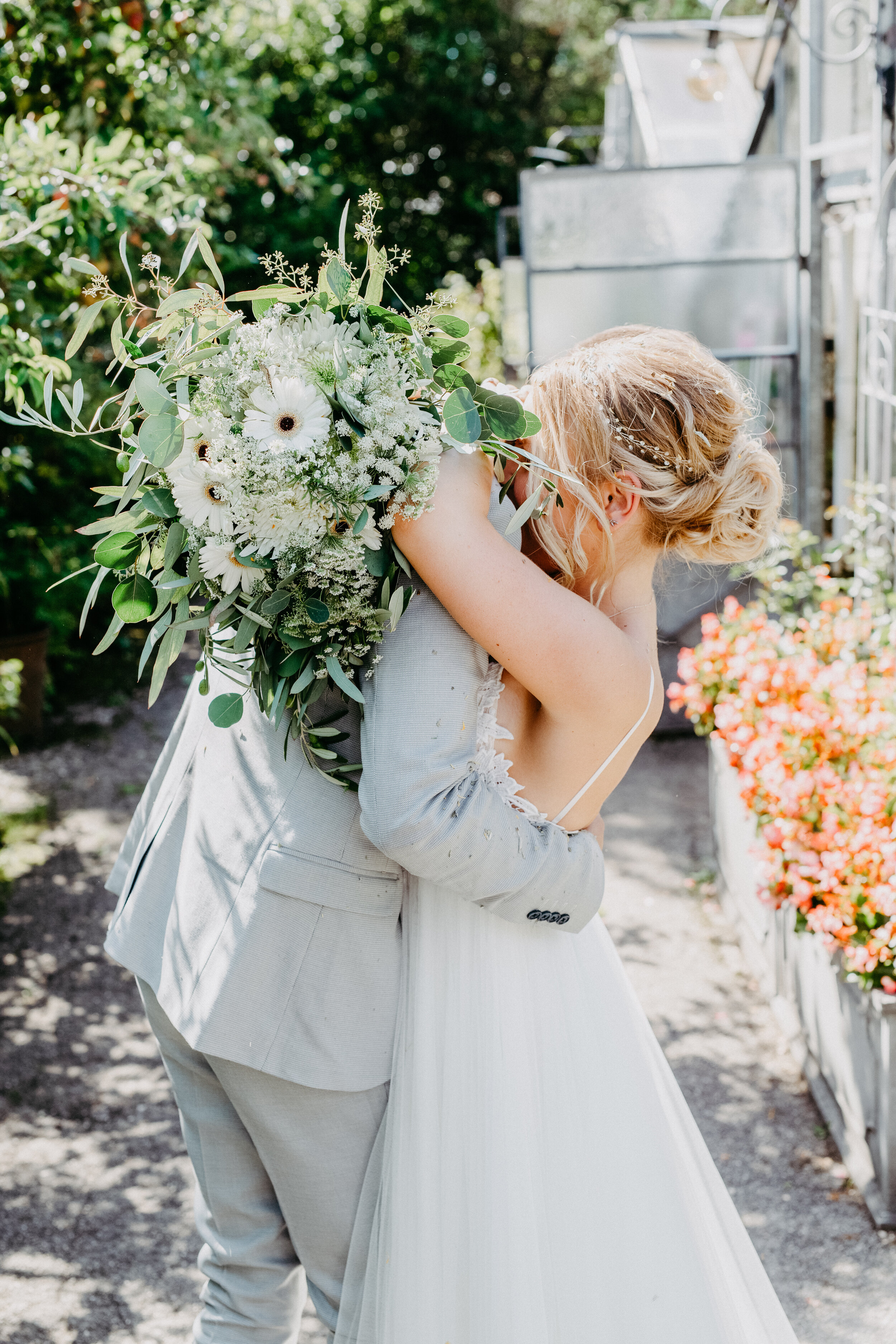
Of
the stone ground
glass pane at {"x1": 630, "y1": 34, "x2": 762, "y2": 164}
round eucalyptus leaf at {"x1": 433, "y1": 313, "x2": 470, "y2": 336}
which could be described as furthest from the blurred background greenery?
glass pane at {"x1": 630, "y1": 34, "x2": 762, "y2": 164}

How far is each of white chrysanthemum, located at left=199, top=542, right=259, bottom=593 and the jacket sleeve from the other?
191 mm

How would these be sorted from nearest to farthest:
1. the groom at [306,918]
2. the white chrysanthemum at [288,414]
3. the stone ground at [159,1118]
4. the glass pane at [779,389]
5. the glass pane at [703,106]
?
Result: the white chrysanthemum at [288,414], the groom at [306,918], the stone ground at [159,1118], the glass pane at [779,389], the glass pane at [703,106]

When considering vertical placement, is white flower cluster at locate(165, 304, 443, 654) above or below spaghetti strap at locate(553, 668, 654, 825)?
above

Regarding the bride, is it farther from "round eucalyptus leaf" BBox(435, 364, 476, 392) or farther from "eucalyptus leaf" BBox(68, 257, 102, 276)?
"eucalyptus leaf" BBox(68, 257, 102, 276)

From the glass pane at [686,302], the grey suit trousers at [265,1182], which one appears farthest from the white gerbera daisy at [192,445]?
the glass pane at [686,302]

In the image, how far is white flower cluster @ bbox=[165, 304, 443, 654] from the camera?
4.36ft

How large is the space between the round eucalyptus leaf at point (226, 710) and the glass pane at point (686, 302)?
5000mm

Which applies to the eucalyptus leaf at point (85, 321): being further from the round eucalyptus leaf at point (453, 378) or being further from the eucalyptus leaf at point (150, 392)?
the round eucalyptus leaf at point (453, 378)

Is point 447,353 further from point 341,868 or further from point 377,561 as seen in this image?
point 341,868

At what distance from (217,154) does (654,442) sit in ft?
14.8

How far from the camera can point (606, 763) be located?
1580mm

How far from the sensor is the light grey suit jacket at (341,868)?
1415mm

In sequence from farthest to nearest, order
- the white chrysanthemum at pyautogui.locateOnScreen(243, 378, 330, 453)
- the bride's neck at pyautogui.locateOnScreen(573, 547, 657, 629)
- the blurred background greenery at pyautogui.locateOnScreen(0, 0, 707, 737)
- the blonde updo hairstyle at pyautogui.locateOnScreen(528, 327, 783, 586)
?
the blurred background greenery at pyautogui.locateOnScreen(0, 0, 707, 737), the bride's neck at pyautogui.locateOnScreen(573, 547, 657, 629), the blonde updo hairstyle at pyautogui.locateOnScreen(528, 327, 783, 586), the white chrysanthemum at pyautogui.locateOnScreen(243, 378, 330, 453)

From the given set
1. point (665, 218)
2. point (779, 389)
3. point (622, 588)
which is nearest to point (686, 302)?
point (665, 218)
